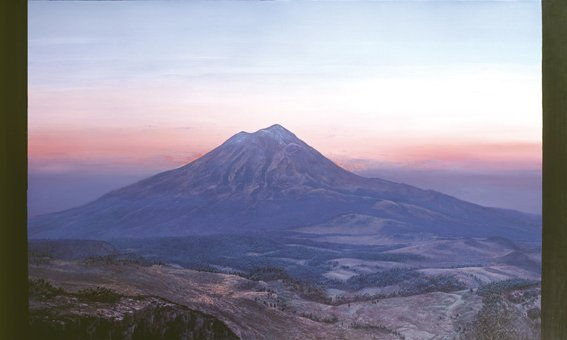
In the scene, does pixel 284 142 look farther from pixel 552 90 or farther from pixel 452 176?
A: pixel 552 90

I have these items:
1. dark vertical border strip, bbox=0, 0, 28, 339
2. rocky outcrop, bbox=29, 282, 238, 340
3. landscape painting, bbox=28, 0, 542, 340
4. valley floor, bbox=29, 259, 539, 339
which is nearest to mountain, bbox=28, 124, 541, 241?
landscape painting, bbox=28, 0, 542, 340

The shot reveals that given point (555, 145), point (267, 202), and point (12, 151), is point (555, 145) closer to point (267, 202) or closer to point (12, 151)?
point (267, 202)

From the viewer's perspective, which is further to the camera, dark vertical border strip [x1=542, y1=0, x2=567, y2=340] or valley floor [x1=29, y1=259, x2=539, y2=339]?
valley floor [x1=29, y1=259, x2=539, y2=339]

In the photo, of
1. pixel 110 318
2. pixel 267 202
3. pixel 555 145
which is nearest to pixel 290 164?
pixel 267 202

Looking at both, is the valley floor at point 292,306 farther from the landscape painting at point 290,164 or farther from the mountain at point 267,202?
the mountain at point 267,202

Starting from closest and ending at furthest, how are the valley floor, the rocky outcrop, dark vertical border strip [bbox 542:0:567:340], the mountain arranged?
dark vertical border strip [bbox 542:0:567:340]
the rocky outcrop
the valley floor
the mountain

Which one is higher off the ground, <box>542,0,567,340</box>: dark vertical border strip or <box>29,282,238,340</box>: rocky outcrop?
Answer: <box>542,0,567,340</box>: dark vertical border strip

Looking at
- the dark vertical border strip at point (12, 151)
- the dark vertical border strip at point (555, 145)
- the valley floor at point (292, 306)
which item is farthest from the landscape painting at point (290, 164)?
the dark vertical border strip at point (555, 145)

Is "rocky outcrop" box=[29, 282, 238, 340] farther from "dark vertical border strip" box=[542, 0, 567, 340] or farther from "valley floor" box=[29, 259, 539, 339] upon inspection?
"dark vertical border strip" box=[542, 0, 567, 340]
